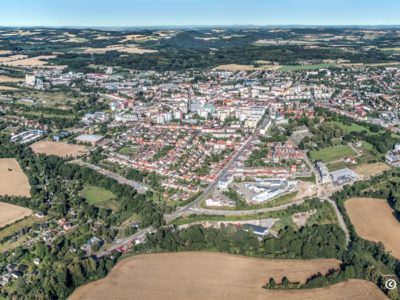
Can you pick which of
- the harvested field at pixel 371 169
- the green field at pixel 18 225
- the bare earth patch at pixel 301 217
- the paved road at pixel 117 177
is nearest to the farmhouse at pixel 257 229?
the bare earth patch at pixel 301 217

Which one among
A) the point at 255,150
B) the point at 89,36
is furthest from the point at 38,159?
the point at 89,36

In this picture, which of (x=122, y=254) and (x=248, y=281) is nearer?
(x=248, y=281)

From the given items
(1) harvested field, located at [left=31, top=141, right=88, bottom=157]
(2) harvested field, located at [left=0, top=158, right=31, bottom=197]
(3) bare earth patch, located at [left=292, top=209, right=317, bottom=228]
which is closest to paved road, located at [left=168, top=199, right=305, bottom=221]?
(3) bare earth patch, located at [left=292, top=209, right=317, bottom=228]

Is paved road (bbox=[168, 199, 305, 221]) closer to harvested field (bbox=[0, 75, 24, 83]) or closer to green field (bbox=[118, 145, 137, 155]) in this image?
green field (bbox=[118, 145, 137, 155])

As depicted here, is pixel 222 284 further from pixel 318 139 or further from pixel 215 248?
pixel 318 139

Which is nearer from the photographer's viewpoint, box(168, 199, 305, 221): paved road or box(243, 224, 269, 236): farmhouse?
box(243, 224, 269, 236): farmhouse
